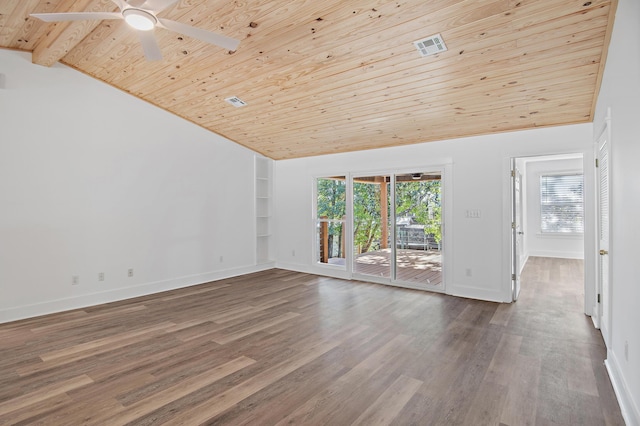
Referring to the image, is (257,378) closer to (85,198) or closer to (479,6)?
(479,6)

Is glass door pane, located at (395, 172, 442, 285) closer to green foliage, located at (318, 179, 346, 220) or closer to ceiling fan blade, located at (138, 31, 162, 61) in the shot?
green foliage, located at (318, 179, 346, 220)

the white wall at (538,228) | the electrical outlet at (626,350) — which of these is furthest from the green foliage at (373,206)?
the white wall at (538,228)

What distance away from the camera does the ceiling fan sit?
7.37ft

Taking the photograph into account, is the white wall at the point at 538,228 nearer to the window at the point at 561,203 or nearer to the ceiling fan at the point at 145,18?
the window at the point at 561,203

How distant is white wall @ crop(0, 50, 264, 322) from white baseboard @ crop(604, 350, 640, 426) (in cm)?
564

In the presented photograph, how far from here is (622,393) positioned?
2232mm

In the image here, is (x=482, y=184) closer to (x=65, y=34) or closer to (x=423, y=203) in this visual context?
(x=423, y=203)

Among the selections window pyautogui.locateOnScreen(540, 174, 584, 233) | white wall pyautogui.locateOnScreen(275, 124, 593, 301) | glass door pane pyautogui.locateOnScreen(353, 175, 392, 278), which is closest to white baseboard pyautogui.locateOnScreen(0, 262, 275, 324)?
glass door pane pyautogui.locateOnScreen(353, 175, 392, 278)

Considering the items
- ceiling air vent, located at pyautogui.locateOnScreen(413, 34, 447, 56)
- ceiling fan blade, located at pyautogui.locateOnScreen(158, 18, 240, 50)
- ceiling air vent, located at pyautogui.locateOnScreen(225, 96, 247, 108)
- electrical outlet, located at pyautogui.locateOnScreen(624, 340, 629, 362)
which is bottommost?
electrical outlet, located at pyautogui.locateOnScreen(624, 340, 629, 362)

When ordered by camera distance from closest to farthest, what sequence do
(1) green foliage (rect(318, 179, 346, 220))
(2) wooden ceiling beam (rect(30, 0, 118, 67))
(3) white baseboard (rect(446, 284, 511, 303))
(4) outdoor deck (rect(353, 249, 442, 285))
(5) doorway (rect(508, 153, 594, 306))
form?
(2) wooden ceiling beam (rect(30, 0, 118, 67)) → (3) white baseboard (rect(446, 284, 511, 303)) → (4) outdoor deck (rect(353, 249, 442, 285)) → (1) green foliage (rect(318, 179, 346, 220)) → (5) doorway (rect(508, 153, 594, 306))

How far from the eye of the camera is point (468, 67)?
130 inches

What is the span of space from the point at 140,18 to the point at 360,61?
2.05 metres

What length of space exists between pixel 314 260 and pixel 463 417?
16.3 ft

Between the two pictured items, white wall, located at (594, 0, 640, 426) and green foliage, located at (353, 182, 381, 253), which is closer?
white wall, located at (594, 0, 640, 426)
